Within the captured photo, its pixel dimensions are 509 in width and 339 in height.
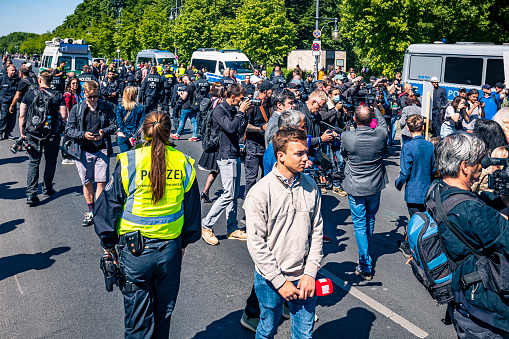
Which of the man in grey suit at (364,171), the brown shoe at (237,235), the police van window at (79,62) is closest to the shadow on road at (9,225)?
the brown shoe at (237,235)

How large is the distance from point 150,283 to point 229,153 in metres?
3.39

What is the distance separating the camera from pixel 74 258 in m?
6.00

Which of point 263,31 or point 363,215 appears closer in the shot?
point 363,215

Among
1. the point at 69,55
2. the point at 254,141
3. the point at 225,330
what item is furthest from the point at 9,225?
the point at 69,55

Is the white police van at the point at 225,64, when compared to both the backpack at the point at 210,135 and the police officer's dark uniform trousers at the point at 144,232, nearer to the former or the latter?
the backpack at the point at 210,135

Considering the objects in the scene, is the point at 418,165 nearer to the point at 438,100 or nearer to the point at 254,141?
the point at 254,141

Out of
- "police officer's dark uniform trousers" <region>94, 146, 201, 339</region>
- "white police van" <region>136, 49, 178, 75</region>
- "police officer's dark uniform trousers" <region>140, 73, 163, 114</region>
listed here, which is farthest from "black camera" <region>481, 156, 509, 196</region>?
"white police van" <region>136, 49, 178, 75</region>

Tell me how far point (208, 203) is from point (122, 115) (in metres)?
2.42

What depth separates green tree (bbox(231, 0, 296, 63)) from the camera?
1193 inches

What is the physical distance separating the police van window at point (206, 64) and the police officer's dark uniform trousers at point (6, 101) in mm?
11439

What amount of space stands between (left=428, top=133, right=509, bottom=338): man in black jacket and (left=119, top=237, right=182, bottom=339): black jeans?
175 cm

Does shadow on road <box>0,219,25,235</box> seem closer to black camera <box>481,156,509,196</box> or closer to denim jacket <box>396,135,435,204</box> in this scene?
denim jacket <box>396,135,435,204</box>

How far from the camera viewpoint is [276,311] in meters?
3.29

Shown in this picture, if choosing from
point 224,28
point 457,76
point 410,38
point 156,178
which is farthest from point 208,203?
point 224,28
